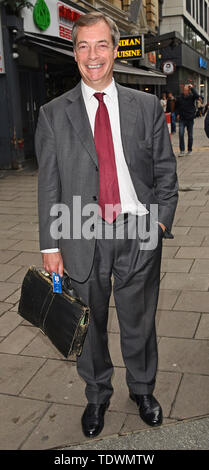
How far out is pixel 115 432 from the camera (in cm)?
269

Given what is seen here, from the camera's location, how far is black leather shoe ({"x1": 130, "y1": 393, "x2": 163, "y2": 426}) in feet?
8.97

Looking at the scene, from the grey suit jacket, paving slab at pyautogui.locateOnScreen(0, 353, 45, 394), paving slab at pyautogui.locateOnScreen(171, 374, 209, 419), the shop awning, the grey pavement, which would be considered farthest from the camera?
the shop awning

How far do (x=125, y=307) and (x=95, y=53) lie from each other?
1.27m

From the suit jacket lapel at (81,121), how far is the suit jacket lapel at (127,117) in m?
0.16

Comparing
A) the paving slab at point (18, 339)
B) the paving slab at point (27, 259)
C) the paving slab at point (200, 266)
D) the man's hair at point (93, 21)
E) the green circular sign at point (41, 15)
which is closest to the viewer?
the man's hair at point (93, 21)

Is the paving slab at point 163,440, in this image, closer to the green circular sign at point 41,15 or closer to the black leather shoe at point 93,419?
the black leather shoe at point 93,419

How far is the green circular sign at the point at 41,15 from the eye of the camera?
12.6 metres

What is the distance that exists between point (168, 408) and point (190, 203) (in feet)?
18.7

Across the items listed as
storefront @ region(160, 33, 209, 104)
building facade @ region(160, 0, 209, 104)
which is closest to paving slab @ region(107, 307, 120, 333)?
Answer: building facade @ region(160, 0, 209, 104)

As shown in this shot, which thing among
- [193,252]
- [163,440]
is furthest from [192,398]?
[193,252]

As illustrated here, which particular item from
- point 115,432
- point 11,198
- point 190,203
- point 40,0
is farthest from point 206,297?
point 40,0

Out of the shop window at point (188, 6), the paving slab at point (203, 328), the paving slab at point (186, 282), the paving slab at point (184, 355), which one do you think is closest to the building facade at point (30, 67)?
the paving slab at point (186, 282)

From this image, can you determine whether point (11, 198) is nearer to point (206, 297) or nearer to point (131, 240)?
point (206, 297)

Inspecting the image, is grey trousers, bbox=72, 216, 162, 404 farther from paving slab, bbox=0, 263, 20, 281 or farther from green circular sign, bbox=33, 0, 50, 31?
green circular sign, bbox=33, 0, 50, 31
